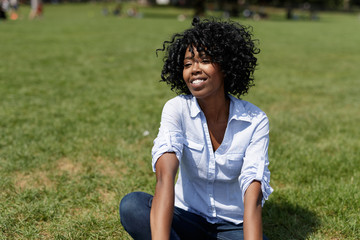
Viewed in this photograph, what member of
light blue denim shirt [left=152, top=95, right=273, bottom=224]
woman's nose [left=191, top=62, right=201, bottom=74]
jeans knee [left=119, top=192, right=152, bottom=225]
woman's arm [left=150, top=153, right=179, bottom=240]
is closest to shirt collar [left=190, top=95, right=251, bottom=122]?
light blue denim shirt [left=152, top=95, right=273, bottom=224]

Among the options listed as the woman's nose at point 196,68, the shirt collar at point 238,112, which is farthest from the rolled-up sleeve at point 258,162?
the woman's nose at point 196,68

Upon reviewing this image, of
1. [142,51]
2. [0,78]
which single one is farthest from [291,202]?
[142,51]

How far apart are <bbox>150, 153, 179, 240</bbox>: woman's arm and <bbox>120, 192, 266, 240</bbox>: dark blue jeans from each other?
0.23 metres

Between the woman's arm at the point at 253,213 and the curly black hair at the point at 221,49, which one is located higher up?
the curly black hair at the point at 221,49

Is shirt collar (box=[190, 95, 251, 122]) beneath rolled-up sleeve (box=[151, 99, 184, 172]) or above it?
above

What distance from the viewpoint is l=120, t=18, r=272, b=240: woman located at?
2.49 meters

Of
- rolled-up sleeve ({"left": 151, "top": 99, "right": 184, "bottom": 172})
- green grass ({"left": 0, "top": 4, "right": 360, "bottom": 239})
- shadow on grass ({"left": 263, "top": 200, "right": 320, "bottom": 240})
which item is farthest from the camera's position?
green grass ({"left": 0, "top": 4, "right": 360, "bottom": 239})

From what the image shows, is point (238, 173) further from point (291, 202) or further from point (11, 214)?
point (11, 214)

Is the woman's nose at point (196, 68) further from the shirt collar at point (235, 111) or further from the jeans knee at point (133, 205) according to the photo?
the jeans knee at point (133, 205)

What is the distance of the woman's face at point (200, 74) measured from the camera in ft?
8.40

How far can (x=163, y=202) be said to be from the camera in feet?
7.57

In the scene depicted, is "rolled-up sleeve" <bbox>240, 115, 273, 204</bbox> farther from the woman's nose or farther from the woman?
the woman's nose

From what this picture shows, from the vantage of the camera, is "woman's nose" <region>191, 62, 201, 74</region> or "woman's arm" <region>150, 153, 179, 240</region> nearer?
"woman's arm" <region>150, 153, 179, 240</region>

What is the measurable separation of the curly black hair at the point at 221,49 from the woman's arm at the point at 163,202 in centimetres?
75
